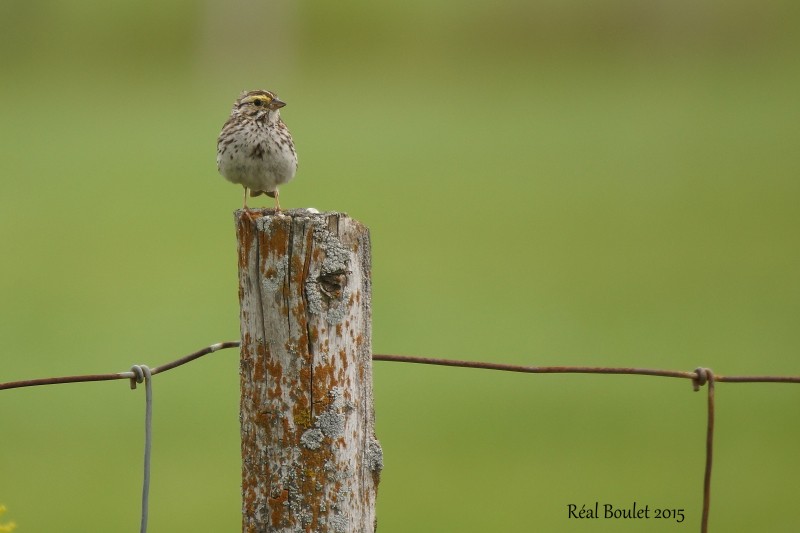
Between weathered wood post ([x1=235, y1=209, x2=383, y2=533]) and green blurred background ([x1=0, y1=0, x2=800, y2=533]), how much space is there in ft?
21.1

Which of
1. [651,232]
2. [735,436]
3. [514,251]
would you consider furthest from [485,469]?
[651,232]

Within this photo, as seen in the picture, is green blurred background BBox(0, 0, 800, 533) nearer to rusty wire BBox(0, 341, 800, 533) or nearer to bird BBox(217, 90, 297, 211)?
bird BBox(217, 90, 297, 211)

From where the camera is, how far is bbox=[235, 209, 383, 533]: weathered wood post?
3250mm

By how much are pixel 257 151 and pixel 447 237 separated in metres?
16.8

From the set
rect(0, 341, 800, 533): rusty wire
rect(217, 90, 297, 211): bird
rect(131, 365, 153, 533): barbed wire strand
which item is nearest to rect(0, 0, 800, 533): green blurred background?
rect(217, 90, 297, 211): bird

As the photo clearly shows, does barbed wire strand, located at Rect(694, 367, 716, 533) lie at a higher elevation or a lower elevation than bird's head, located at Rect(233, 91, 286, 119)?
lower

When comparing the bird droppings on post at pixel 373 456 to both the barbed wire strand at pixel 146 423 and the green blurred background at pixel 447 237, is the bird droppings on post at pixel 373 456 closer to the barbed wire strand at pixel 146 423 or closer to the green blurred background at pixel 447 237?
the barbed wire strand at pixel 146 423

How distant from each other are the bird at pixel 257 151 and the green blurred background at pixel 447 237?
4.30m

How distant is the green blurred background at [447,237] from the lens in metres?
11.6

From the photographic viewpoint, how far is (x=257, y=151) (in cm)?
601

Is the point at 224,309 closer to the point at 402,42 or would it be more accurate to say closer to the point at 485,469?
the point at 485,469

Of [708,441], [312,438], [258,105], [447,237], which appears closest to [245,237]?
[312,438]

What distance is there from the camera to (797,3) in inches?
1991

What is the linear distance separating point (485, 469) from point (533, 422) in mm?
1588
